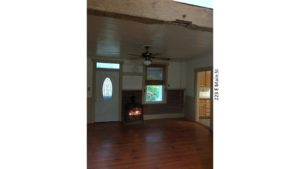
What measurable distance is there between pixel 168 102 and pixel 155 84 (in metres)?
0.88

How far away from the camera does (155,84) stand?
24.3 feet

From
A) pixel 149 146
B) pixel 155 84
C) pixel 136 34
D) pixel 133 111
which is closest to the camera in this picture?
pixel 136 34

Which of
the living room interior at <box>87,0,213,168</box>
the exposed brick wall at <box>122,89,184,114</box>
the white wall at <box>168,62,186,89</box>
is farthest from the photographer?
the white wall at <box>168,62,186,89</box>

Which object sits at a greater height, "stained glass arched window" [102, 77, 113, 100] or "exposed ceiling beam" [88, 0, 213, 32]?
"exposed ceiling beam" [88, 0, 213, 32]

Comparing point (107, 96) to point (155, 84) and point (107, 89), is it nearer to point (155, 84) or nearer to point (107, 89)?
point (107, 89)

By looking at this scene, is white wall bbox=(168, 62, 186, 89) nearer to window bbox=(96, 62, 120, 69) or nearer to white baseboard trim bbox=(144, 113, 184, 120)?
white baseboard trim bbox=(144, 113, 184, 120)

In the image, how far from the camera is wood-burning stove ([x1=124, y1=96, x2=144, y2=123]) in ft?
21.4

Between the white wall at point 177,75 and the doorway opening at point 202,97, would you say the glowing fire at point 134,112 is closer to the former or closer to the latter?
the white wall at point 177,75

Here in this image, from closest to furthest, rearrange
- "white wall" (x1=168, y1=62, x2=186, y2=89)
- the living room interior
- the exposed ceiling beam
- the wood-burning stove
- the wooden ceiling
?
the exposed ceiling beam < the living room interior < the wooden ceiling < the wood-burning stove < "white wall" (x1=168, y1=62, x2=186, y2=89)

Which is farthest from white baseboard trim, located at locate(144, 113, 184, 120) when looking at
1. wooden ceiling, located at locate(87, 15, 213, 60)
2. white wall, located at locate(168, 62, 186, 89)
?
wooden ceiling, located at locate(87, 15, 213, 60)

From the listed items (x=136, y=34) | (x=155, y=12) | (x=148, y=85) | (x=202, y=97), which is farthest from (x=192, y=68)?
(x=155, y=12)

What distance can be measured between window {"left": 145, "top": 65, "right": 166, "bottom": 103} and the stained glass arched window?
52.4 inches
